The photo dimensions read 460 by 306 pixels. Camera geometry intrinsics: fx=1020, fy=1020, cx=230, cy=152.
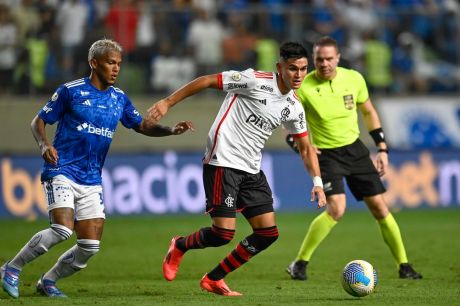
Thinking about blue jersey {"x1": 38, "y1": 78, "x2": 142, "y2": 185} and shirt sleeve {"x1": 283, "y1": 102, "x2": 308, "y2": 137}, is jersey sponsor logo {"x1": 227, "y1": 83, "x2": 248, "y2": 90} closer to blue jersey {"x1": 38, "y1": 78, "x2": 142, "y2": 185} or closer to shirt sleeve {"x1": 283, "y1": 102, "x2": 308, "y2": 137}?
shirt sleeve {"x1": 283, "y1": 102, "x2": 308, "y2": 137}

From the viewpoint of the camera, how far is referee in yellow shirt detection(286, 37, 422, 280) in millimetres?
11211

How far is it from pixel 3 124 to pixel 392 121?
26.8 ft

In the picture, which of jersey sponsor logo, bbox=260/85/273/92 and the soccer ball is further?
jersey sponsor logo, bbox=260/85/273/92

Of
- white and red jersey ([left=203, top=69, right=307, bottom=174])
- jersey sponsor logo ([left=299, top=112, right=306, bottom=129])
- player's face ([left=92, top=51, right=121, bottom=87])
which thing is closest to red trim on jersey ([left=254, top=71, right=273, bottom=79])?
white and red jersey ([left=203, top=69, right=307, bottom=174])

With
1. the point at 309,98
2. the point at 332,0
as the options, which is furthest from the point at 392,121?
the point at 309,98

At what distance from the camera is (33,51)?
19938 mm

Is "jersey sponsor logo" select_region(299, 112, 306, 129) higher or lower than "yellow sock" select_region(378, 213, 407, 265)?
higher

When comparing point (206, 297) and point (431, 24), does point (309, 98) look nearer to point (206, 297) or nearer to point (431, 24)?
point (206, 297)

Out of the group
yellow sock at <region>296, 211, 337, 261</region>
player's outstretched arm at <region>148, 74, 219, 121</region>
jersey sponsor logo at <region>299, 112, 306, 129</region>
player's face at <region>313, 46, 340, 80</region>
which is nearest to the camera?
player's outstretched arm at <region>148, 74, 219, 121</region>

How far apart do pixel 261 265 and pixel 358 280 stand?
12.3 ft

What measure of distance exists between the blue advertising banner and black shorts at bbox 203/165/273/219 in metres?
9.71

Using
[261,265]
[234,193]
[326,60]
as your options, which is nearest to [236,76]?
[234,193]

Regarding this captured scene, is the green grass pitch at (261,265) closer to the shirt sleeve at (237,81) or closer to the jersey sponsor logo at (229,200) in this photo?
the jersey sponsor logo at (229,200)

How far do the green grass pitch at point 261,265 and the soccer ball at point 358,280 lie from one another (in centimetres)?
9
